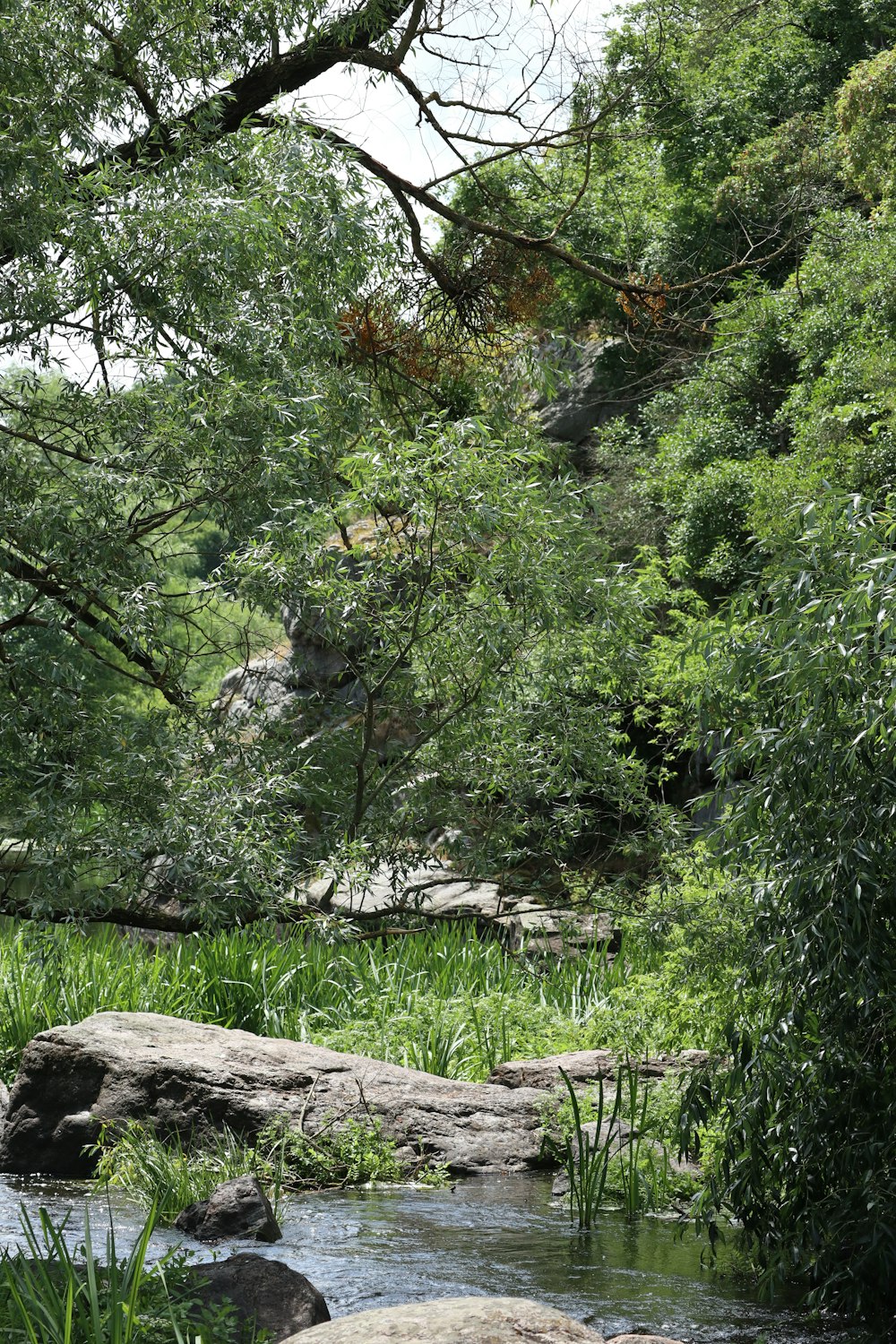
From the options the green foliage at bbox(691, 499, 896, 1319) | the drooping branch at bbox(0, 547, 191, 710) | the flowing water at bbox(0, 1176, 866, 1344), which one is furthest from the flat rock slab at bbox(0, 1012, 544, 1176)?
the green foliage at bbox(691, 499, 896, 1319)

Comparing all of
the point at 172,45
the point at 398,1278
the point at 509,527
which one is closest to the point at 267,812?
the point at 398,1278

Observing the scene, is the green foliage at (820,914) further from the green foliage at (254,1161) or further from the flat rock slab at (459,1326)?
the green foliage at (254,1161)

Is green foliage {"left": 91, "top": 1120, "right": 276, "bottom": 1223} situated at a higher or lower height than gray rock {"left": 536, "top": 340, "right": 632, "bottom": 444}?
lower

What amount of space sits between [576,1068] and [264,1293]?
3.78 metres

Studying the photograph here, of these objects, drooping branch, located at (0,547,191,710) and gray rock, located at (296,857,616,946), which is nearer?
drooping branch, located at (0,547,191,710)

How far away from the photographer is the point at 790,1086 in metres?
4.80

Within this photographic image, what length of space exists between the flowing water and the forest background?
33 cm

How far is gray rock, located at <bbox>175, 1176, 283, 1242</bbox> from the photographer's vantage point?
18.8 ft

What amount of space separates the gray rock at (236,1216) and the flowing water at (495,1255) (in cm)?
9

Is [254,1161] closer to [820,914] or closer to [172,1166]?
[172,1166]

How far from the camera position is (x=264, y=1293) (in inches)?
169

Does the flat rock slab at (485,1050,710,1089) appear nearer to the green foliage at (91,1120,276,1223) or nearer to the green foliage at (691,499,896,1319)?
the green foliage at (91,1120,276,1223)

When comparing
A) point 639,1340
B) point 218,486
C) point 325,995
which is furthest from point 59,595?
point 325,995

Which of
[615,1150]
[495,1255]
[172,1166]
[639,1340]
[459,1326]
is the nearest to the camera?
[459,1326]
